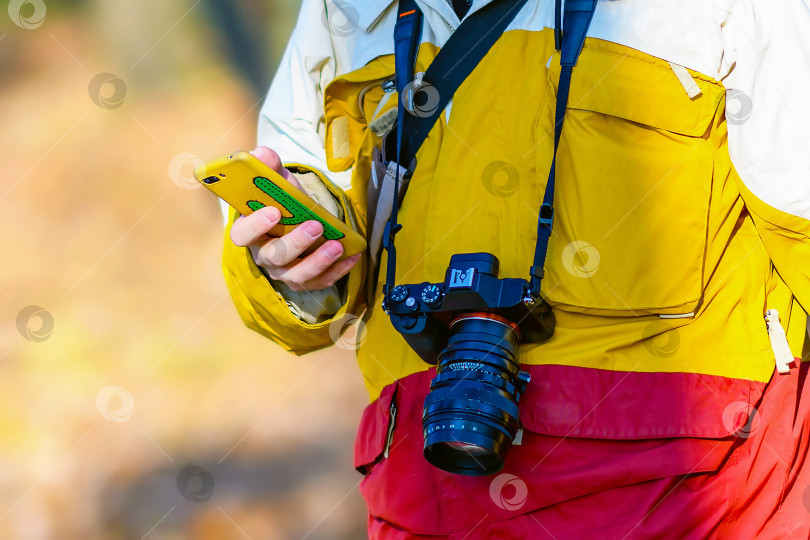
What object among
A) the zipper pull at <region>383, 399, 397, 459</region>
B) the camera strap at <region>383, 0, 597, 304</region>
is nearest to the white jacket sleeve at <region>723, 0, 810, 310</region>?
the camera strap at <region>383, 0, 597, 304</region>

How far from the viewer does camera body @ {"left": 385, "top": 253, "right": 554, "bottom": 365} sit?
101 cm

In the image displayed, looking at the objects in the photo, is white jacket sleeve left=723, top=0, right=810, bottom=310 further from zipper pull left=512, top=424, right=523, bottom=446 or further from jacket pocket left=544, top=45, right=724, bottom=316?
zipper pull left=512, top=424, right=523, bottom=446

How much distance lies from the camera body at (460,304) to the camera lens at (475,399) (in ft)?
0.07

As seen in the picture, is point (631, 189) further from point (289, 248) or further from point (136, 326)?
point (136, 326)

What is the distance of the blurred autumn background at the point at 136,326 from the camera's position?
271 cm

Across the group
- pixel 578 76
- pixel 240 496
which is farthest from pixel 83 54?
pixel 578 76

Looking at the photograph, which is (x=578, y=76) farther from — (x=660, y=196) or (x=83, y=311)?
(x=83, y=311)

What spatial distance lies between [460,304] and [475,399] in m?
0.14

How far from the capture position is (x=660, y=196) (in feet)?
3.34

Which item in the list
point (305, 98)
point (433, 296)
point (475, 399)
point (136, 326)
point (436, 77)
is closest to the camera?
point (475, 399)

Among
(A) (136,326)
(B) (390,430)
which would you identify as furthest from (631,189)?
(A) (136,326)

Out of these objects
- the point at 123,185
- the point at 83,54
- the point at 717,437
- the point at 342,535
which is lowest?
the point at 342,535

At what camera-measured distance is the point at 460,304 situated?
1.04m

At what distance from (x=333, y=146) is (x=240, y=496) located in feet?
5.64
